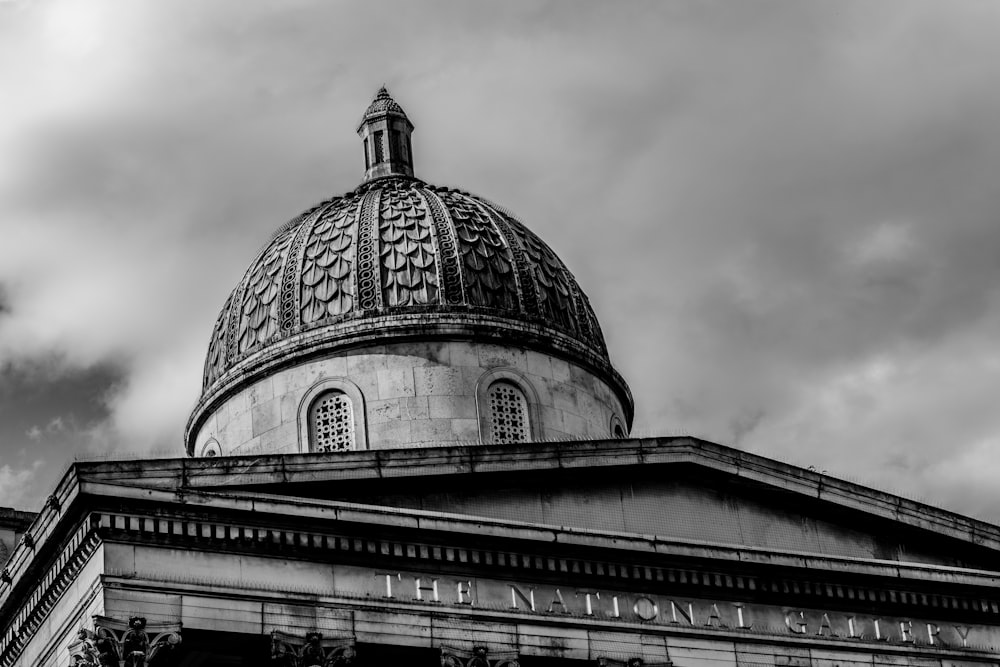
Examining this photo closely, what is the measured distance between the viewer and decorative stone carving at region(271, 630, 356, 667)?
26734mm

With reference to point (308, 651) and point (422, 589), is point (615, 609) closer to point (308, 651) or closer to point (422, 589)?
point (422, 589)

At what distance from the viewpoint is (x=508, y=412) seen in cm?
3844

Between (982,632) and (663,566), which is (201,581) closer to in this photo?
(663,566)

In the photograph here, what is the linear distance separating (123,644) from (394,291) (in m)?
14.8

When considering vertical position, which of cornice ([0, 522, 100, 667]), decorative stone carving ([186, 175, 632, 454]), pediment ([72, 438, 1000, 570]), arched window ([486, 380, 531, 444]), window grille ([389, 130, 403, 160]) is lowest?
cornice ([0, 522, 100, 667])

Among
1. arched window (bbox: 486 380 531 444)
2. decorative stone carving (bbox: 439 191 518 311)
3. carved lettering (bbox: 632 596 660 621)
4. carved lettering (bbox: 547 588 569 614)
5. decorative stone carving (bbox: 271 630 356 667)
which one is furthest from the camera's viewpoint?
decorative stone carving (bbox: 439 191 518 311)

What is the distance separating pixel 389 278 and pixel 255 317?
10.4 ft

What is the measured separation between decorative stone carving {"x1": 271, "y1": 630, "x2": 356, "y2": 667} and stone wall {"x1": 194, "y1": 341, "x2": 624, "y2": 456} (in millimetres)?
10097

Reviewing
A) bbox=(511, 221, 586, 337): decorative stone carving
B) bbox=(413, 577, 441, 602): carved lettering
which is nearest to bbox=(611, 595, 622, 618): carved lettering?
bbox=(413, 577, 441, 602): carved lettering

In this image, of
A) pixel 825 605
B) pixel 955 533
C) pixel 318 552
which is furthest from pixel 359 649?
pixel 955 533

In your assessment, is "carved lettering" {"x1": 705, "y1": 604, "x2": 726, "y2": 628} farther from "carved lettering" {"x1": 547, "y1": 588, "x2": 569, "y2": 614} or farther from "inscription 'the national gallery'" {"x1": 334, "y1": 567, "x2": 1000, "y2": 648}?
"carved lettering" {"x1": 547, "y1": 588, "x2": 569, "y2": 614}

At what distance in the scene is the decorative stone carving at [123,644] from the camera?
25.5 m

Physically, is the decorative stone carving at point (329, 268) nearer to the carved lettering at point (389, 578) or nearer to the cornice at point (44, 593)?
the cornice at point (44, 593)

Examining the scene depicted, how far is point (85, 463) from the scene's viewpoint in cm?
2619
